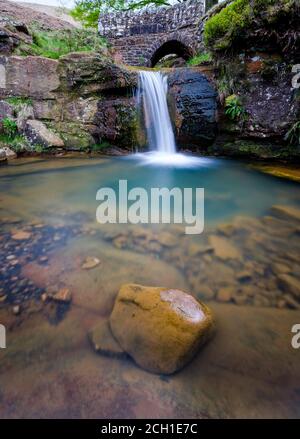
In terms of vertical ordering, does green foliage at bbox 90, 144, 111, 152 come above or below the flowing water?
above

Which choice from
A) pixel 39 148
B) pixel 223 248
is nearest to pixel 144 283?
pixel 223 248

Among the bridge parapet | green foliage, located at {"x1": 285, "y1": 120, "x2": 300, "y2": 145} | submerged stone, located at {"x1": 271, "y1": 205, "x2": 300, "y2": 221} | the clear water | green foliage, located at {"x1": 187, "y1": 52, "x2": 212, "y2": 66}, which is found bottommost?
the clear water

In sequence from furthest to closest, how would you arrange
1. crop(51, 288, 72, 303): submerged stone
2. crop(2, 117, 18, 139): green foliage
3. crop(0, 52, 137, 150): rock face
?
crop(0, 52, 137, 150): rock face < crop(2, 117, 18, 139): green foliage < crop(51, 288, 72, 303): submerged stone

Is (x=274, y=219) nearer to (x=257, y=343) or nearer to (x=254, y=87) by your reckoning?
(x=257, y=343)

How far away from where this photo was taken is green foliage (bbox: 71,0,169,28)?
53.7 ft

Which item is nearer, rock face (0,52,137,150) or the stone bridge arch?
rock face (0,52,137,150)

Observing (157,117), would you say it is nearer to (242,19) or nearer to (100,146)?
(100,146)

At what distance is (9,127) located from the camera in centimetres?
584

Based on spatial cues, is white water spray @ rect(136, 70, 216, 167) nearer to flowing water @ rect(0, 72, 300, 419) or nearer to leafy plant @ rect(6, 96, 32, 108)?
leafy plant @ rect(6, 96, 32, 108)

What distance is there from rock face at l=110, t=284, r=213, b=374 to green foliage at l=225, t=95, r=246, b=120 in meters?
5.41

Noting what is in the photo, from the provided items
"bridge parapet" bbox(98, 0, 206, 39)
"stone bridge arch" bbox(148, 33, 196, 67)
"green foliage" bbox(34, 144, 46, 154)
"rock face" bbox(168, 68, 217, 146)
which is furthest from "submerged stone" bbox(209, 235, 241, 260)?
"bridge parapet" bbox(98, 0, 206, 39)

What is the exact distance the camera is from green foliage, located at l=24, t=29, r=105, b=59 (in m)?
6.82

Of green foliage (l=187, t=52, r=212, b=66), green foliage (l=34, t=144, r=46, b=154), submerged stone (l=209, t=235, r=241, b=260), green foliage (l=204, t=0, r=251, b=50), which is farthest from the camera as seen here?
green foliage (l=187, t=52, r=212, b=66)

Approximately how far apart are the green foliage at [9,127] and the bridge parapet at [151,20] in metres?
9.32
